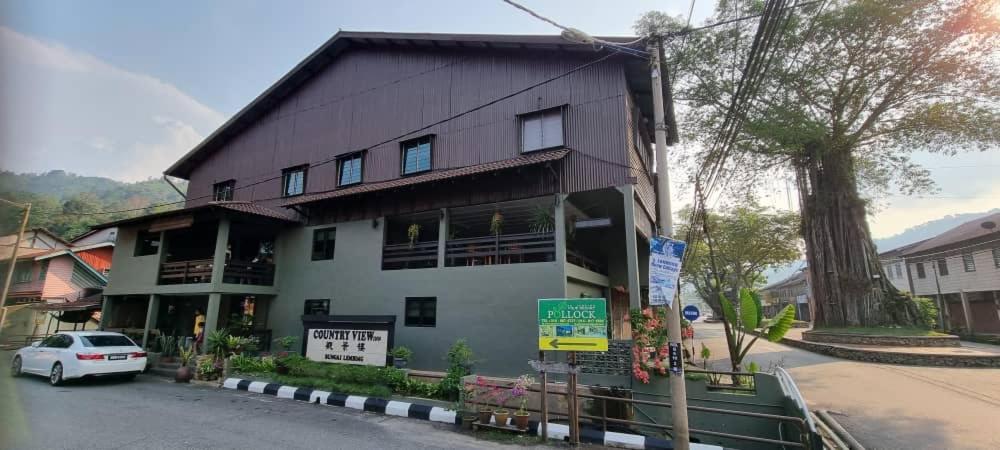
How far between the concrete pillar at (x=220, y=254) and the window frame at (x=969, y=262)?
42.3m

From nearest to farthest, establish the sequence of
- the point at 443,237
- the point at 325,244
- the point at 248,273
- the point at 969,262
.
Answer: the point at 443,237
the point at 248,273
the point at 325,244
the point at 969,262

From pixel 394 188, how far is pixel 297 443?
795 centimetres

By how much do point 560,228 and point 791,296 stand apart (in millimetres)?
72085

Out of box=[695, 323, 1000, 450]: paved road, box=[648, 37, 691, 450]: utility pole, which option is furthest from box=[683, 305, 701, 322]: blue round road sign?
box=[648, 37, 691, 450]: utility pole

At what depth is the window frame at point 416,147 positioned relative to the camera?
14.8 meters

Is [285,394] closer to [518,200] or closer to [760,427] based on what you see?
[518,200]

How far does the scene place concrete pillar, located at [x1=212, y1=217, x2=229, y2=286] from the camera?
14344mm

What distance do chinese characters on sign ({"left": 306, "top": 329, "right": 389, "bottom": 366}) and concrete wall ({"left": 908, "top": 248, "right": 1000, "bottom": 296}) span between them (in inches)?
1441

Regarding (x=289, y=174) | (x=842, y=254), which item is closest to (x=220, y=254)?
(x=289, y=174)

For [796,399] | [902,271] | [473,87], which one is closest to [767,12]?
[796,399]

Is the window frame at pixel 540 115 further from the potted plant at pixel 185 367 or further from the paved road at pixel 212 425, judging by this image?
the potted plant at pixel 185 367

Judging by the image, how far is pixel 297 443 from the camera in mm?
7371

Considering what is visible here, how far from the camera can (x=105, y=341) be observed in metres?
12.6

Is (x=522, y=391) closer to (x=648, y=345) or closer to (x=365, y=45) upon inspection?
(x=648, y=345)
